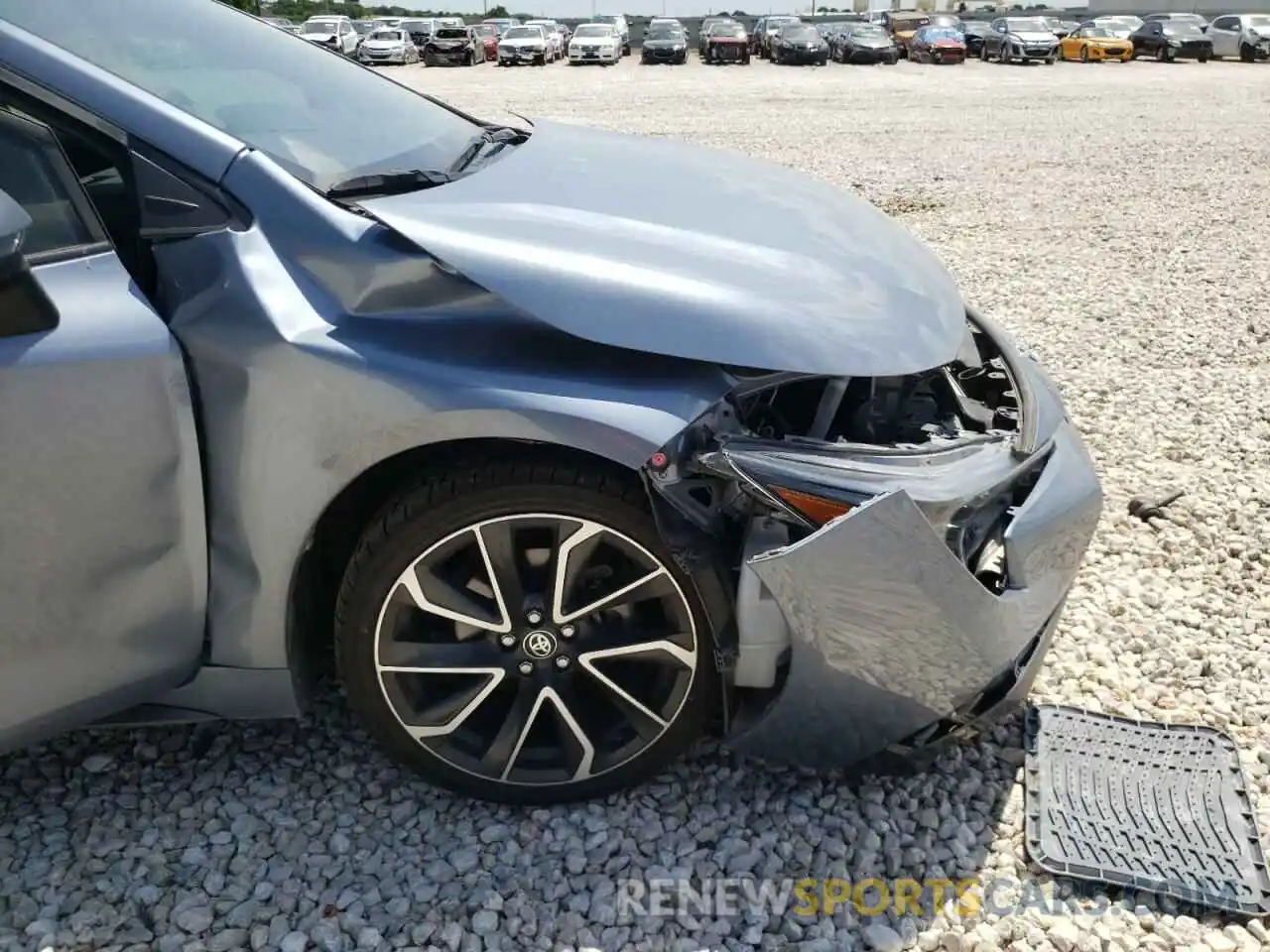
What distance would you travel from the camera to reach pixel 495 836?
2.24 metres

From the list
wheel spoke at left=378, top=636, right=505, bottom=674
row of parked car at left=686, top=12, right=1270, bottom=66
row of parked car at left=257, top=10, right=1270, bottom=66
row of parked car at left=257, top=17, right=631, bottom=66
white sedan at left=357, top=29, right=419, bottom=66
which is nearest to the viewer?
wheel spoke at left=378, top=636, right=505, bottom=674

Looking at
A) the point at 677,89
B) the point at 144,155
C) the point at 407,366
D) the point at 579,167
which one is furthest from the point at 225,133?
the point at 677,89

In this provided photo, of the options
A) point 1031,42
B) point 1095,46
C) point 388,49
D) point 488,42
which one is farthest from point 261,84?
point 488,42

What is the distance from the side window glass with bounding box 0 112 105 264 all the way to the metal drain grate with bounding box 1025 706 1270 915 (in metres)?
2.26

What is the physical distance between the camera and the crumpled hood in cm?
199

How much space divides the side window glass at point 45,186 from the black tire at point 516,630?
0.77 meters

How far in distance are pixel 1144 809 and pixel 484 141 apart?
236cm

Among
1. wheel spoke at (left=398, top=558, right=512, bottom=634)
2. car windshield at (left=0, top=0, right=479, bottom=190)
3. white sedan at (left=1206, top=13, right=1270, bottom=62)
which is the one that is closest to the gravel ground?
wheel spoke at (left=398, top=558, right=512, bottom=634)

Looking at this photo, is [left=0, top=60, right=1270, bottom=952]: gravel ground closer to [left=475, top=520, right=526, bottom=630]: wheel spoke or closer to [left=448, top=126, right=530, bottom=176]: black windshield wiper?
[left=475, top=520, right=526, bottom=630]: wheel spoke

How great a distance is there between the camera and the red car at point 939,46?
103ft

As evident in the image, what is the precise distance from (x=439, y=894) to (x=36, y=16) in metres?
1.97

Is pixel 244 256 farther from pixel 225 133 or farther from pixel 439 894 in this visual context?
pixel 439 894

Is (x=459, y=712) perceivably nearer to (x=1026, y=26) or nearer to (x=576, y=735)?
(x=576, y=735)

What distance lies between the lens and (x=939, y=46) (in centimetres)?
3134
